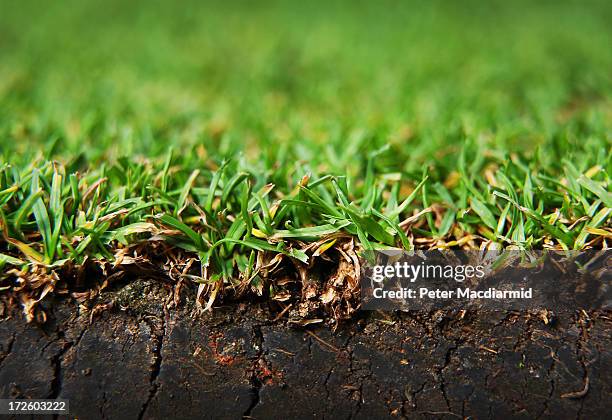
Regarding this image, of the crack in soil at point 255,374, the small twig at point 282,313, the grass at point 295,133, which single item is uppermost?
the grass at point 295,133

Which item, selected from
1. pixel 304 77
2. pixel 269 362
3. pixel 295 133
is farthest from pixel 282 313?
pixel 304 77

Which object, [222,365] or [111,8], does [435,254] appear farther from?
[111,8]

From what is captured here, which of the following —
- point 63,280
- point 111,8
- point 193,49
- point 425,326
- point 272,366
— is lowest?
point 272,366

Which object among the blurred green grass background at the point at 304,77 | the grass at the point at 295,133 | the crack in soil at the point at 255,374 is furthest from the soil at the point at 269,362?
the blurred green grass background at the point at 304,77

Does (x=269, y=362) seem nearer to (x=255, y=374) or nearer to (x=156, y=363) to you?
(x=255, y=374)

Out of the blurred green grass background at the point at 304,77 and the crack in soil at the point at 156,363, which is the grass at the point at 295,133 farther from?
the crack in soil at the point at 156,363

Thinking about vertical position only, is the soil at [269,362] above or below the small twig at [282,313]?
below

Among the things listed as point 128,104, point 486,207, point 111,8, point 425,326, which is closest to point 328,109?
point 128,104
